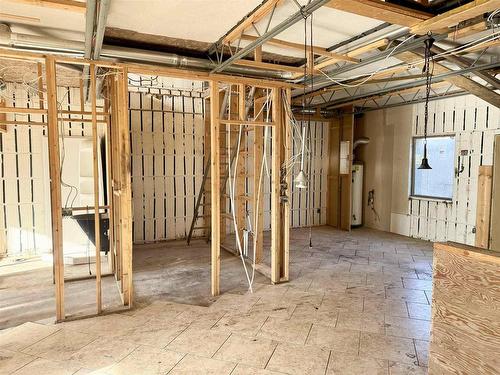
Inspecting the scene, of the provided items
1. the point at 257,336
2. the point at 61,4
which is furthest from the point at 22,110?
the point at 257,336

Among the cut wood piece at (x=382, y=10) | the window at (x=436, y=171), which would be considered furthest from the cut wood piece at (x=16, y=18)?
the window at (x=436, y=171)

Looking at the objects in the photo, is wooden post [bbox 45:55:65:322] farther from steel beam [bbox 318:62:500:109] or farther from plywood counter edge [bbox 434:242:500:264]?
steel beam [bbox 318:62:500:109]

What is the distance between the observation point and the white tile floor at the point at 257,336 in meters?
2.71

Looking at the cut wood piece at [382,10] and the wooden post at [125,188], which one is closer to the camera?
the cut wood piece at [382,10]

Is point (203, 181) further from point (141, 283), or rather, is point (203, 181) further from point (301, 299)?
point (301, 299)

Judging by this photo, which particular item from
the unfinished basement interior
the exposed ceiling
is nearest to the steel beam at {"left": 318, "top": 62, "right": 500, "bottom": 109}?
the unfinished basement interior

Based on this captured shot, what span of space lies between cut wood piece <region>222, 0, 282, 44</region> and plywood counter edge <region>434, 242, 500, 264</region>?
7.77 feet

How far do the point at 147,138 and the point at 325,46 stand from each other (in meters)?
4.06

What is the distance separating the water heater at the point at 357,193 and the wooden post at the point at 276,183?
438 centimetres

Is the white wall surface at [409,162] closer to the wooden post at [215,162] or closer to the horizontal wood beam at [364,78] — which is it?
the horizontal wood beam at [364,78]

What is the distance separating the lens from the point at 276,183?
14.5ft

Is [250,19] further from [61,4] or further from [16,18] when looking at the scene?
[16,18]

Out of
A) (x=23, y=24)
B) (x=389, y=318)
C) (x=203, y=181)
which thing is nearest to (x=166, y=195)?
(x=203, y=181)

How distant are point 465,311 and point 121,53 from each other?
3989 millimetres
